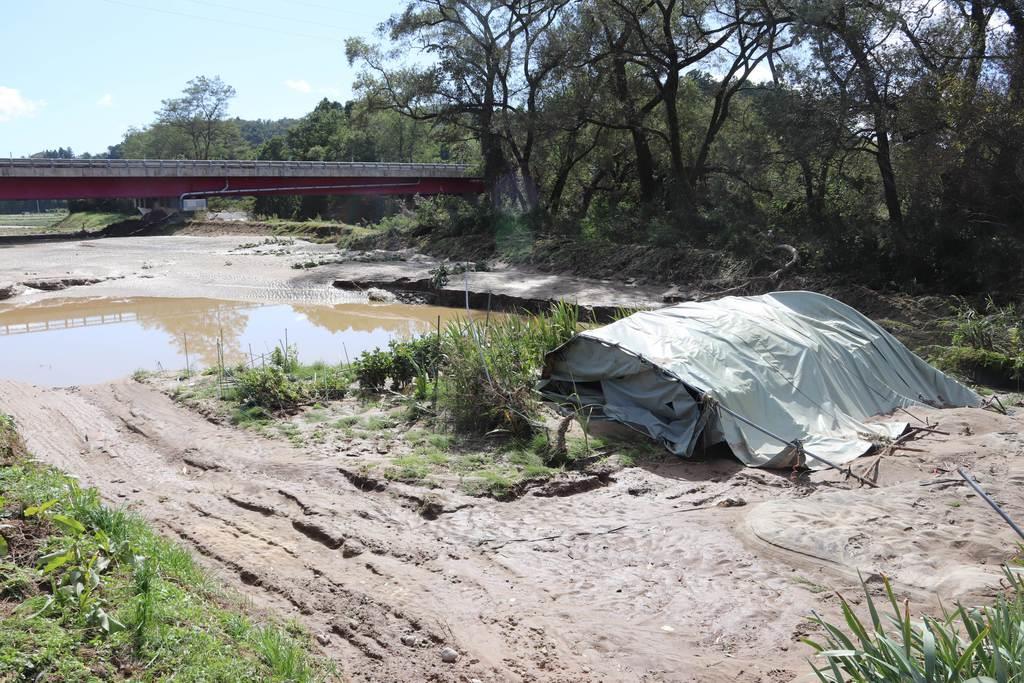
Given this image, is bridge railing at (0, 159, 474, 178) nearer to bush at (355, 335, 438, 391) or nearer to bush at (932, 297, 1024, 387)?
bush at (932, 297, 1024, 387)

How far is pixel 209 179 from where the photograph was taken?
43.0 metres

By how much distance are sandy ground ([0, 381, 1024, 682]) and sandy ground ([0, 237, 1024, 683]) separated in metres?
0.02

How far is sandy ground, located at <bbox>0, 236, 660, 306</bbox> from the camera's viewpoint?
23547mm

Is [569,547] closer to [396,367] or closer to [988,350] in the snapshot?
[396,367]

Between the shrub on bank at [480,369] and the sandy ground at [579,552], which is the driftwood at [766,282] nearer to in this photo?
the shrub on bank at [480,369]

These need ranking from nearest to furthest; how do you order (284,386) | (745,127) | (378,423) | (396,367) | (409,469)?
(409,469) → (378,423) → (284,386) → (396,367) → (745,127)

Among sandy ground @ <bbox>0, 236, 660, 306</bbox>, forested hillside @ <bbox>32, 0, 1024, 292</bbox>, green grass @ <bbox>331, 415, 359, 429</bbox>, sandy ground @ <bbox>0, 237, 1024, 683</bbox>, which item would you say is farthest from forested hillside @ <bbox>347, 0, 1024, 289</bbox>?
green grass @ <bbox>331, 415, 359, 429</bbox>

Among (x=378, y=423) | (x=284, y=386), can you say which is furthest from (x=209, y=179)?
(x=378, y=423)

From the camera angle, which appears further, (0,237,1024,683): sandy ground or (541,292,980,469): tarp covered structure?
(541,292,980,469): tarp covered structure

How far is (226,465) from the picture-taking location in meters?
8.91

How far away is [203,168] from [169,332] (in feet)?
84.0

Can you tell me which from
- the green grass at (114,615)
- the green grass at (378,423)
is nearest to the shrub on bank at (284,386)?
the green grass at (378,423)

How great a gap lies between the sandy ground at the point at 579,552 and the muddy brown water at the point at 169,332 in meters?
6.69

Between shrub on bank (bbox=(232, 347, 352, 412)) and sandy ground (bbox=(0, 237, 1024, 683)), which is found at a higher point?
shrub on bank (bbox=(232, 347, 352, 412))
